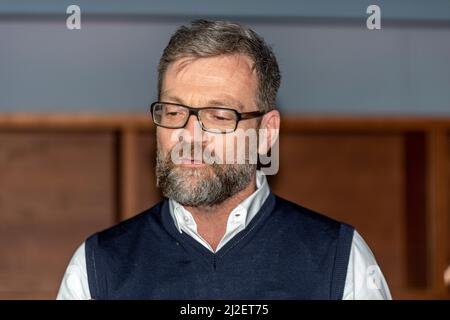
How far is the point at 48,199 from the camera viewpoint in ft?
8.45

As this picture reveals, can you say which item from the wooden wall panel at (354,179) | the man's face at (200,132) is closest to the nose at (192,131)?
the man's face at (200,132)

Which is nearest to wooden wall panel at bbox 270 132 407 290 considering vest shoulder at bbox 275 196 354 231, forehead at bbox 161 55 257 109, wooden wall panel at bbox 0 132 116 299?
wooden wall panel at bbox 0 132 116 299

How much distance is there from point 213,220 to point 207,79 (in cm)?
25

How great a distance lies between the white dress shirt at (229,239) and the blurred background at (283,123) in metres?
1.08

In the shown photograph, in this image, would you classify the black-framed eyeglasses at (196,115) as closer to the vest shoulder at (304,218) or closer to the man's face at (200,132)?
the man's face at (200,132)

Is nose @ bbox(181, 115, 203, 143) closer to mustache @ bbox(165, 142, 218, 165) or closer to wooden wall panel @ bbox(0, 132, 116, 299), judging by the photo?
mustache @ bbox(165, 142, 218, 165)

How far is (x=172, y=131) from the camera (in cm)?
125

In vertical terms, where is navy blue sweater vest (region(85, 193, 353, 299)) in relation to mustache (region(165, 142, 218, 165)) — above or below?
below

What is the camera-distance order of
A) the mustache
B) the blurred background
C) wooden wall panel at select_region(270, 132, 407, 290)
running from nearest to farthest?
the mustache, the blurred background, wooden wall panel at select_region(270, 132, 407, 290)

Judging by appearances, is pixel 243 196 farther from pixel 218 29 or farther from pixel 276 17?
pixel 276 17

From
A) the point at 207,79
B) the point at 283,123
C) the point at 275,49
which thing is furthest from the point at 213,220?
the point at 275,49

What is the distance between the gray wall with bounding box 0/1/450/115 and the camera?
8.14 feet
